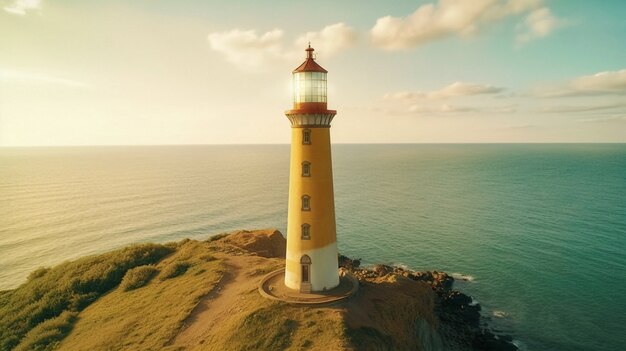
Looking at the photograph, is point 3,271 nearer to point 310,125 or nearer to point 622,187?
point 310,125

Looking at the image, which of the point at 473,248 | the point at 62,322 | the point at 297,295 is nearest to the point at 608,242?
the point at 473,248

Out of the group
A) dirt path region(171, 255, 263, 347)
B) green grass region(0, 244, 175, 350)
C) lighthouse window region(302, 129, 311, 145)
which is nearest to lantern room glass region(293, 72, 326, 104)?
lighthouse window region(302, 129, 311, 145)

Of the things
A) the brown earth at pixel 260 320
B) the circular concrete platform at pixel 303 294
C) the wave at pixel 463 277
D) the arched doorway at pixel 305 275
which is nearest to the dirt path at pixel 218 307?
the brown earth at pixel 260 320

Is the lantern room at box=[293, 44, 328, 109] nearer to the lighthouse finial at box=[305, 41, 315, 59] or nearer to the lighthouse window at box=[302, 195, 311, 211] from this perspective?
the lighthouse finial at box=[305, 41, 315, 59]

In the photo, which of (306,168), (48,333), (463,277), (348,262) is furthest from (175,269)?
(463,277)

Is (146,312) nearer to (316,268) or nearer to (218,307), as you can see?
(218,307)

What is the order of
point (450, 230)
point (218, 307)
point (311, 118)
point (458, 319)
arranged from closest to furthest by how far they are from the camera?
point (311, 118) → point (218, 307) → point (458, 319) → point (450, 230)
